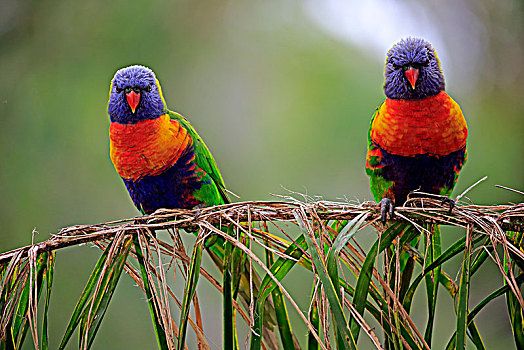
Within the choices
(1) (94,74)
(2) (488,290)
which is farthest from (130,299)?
(2) (488,290)

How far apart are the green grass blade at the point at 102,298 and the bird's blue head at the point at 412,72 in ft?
3.20

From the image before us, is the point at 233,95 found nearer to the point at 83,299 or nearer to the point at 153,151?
the point at 153,151

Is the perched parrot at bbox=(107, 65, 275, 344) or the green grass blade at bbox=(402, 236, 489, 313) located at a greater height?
the perched parrot at bbox=(107, 65, 275, 344)

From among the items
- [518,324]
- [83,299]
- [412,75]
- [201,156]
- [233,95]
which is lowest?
[518,324]

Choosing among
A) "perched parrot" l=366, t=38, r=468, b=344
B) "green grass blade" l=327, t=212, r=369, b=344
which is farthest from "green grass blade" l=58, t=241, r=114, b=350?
"perched parrot" l=366, t=38, r=468, b=344

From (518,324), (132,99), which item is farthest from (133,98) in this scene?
(518,324)

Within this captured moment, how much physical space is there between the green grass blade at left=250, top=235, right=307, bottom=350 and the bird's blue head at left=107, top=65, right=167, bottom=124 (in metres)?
0.88

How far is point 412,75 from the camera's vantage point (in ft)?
4.56

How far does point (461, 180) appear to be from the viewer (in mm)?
2744

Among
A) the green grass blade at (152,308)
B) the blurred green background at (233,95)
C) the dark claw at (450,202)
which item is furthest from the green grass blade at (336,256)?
the blurred green background at (233,95)

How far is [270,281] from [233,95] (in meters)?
2.06

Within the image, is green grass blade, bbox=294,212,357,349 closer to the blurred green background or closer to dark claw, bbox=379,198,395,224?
dark claw, bbox=379,198,395,224

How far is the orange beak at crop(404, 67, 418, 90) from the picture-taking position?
1378mm

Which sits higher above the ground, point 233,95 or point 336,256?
point 233,95
